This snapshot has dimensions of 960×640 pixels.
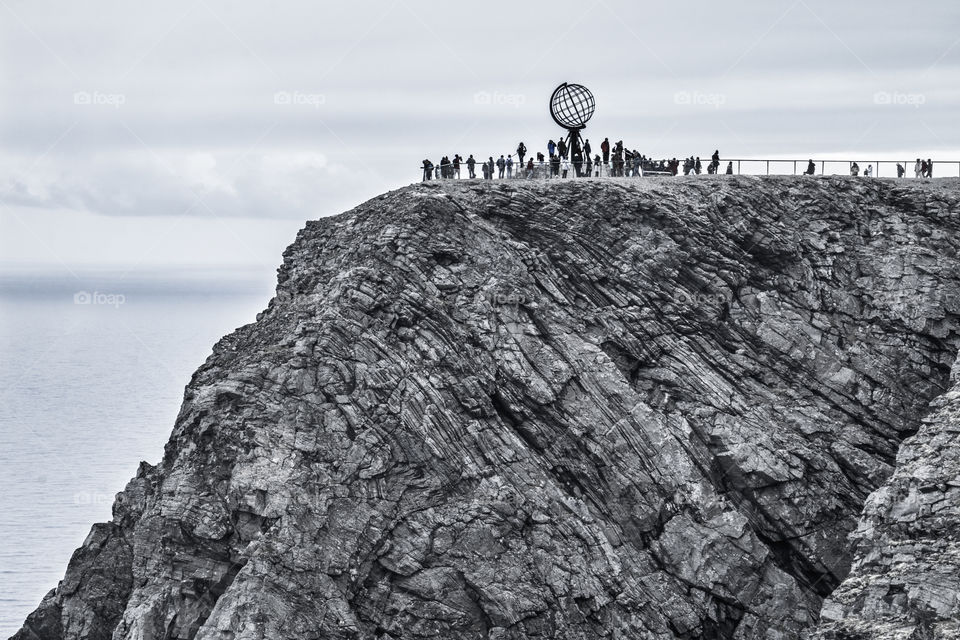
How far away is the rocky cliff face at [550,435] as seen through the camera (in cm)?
5262

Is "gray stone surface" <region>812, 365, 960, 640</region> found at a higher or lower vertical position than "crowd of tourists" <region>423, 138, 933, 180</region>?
lower

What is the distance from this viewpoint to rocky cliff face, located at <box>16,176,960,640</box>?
173ft

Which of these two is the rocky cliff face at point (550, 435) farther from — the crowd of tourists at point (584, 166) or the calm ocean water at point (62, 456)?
the calm ocean water at point (62, 456)

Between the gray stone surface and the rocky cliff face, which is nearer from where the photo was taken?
the gray stone surface

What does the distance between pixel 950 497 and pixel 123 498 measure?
37.7 metres

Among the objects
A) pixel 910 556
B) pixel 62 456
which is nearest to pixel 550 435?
pixel 910 556

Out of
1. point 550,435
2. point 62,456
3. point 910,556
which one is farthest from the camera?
point 62,456

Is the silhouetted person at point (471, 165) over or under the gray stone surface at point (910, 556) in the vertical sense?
over

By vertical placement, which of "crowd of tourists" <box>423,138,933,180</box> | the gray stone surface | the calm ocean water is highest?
"crowd of tourists" <box>423,138,933,180</box>

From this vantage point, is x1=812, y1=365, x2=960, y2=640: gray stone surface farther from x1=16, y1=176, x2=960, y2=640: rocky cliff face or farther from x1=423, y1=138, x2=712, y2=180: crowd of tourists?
x1=423, y1=138, x2=712, y2=180: crowd of tourists

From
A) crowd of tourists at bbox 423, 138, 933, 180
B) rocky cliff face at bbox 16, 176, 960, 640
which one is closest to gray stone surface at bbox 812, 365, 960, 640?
rocky cliff face at bbox 16, 176, 960, 640

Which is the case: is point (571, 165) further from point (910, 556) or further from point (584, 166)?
point (910, 556)

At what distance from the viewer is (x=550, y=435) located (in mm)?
56594

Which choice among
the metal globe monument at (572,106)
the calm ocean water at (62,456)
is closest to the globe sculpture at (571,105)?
the metal globe monument at (572,106)
